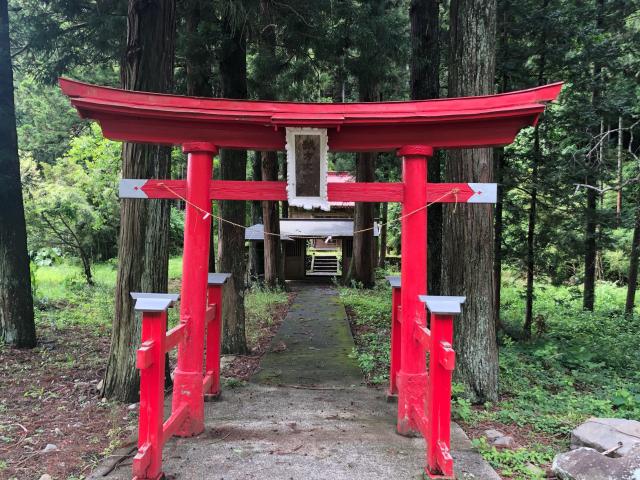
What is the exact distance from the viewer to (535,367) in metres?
6.21

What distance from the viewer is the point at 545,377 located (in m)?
5.79

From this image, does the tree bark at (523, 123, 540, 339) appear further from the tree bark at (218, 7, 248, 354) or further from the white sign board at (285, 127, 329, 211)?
the white sign board at (285, 127, 329, 211)

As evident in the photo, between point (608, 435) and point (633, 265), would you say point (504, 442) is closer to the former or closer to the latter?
point (608, 435)

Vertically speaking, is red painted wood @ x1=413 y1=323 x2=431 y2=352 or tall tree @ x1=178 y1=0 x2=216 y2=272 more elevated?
tall tree @ x1=178 y1=0 x2=216 y2=272

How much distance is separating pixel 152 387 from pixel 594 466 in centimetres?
311

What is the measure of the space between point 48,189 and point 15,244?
6.11m

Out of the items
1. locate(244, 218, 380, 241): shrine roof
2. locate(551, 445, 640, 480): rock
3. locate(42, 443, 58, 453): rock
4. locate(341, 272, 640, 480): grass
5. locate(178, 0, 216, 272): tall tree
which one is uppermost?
locate(178, 0, 216, 272): tall tree

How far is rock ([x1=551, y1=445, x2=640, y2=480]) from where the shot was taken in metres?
2.86

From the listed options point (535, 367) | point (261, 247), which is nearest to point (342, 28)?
point (535, 367)

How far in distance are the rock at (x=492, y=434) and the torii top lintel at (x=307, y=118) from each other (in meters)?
2.61

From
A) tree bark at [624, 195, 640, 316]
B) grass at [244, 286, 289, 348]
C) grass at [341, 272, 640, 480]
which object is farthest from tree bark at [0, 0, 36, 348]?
tree bark at [624, 195, 640, 316]

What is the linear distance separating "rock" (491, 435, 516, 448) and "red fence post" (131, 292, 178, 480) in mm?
2714

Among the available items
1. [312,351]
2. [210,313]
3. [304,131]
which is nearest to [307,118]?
[304,131]

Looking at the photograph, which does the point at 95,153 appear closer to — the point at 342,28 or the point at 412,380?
the point at 342,28
